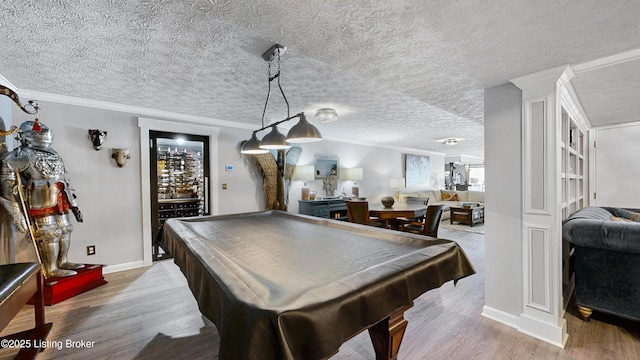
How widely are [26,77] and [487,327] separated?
469cm

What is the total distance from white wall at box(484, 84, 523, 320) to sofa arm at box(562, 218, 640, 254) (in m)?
0.50

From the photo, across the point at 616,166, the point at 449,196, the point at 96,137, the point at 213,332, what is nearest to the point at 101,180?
the point at 96,137

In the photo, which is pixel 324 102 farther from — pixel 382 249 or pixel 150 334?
pixel 150 334

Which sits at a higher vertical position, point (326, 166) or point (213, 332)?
point (326, 166)

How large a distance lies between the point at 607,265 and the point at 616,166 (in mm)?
2921

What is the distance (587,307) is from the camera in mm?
2068

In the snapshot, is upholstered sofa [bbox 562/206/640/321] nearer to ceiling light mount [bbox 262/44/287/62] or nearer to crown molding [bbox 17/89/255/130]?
ceiling light mount [bbox 262/44/287/62]

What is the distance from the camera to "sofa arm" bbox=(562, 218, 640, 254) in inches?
72.1

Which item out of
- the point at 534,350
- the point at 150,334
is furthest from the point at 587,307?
the point at 150,334

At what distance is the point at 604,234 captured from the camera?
1930mm

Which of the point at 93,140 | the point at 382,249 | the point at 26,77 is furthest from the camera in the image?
the point at 93,140

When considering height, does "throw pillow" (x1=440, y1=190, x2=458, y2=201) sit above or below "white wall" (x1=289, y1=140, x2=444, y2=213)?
below

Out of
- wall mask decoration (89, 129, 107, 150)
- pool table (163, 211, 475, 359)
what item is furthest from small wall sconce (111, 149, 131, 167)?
pool table (163, 211, 475, 359)

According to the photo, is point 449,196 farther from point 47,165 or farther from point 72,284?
point 47,165
